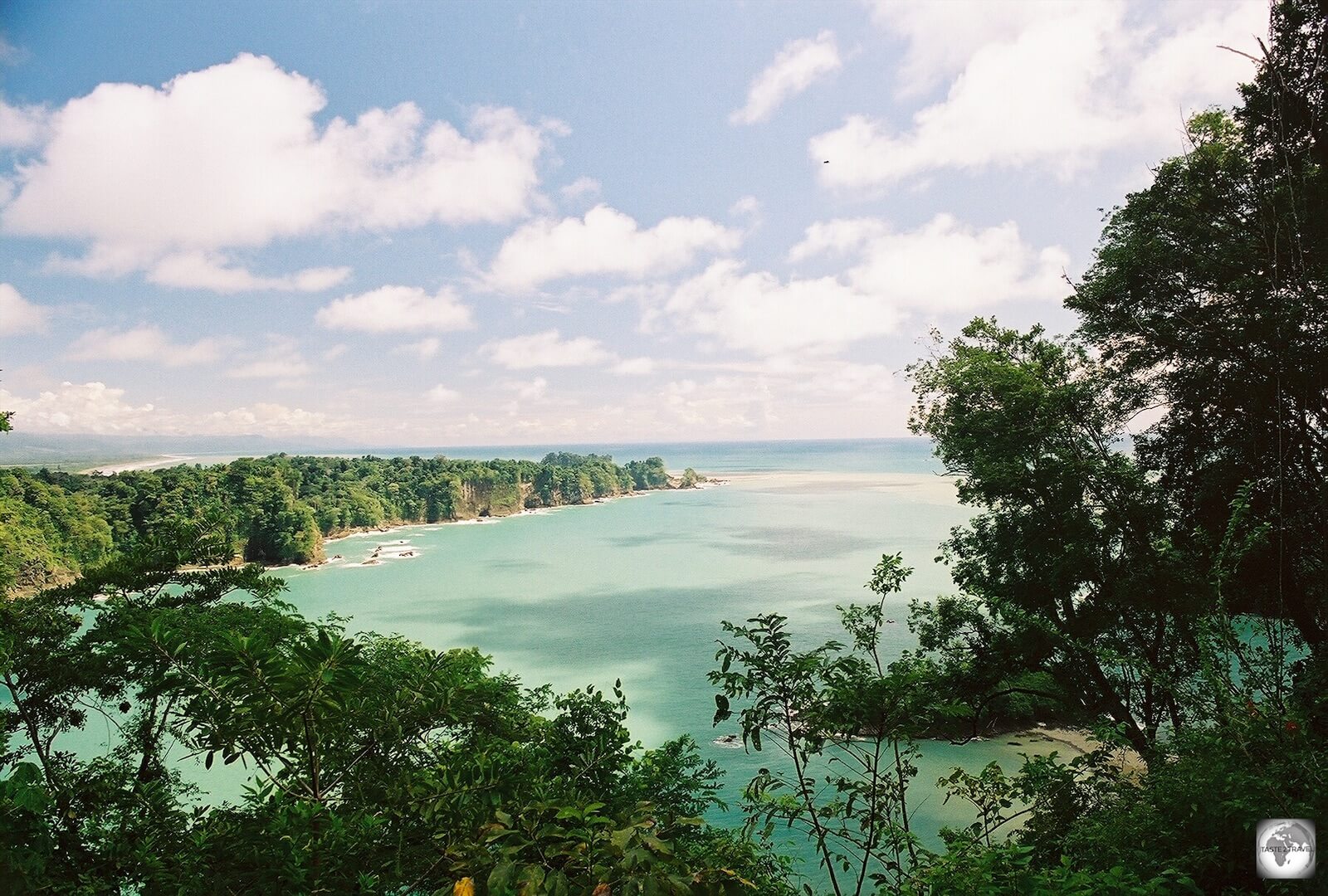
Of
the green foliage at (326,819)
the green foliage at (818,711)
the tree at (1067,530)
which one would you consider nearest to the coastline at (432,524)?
the tree at (1067,530)

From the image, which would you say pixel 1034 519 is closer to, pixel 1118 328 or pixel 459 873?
pixel 1118 328

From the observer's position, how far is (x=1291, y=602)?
6.34m

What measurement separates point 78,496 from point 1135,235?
41.4 meters

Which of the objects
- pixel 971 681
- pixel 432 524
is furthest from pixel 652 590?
pixel 432 524

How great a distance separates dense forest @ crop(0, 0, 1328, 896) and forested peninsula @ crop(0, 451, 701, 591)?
4.69 m

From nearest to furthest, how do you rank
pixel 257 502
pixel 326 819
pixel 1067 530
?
pixel 326 819, pixel 1067 530, pixel 257 502

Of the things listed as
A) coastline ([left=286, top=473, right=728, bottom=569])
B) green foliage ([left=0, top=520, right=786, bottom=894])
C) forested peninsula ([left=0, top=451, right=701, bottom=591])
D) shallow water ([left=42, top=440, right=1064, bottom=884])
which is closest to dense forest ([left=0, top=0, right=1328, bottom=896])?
green foliage ([left=0, top=520, right=786, bottom=894])

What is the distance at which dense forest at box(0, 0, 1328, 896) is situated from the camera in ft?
6.40

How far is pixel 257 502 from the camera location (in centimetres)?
3634

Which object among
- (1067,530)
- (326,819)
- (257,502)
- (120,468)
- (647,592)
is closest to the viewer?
(326,819)

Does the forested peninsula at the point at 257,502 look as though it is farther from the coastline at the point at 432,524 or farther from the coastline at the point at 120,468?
the coastline at the point at 120,468

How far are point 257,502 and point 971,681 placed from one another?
39.2 m

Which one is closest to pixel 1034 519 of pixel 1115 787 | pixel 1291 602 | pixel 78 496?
pixel 1291 602

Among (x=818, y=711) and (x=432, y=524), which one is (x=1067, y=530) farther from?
(x=432, y=524)
